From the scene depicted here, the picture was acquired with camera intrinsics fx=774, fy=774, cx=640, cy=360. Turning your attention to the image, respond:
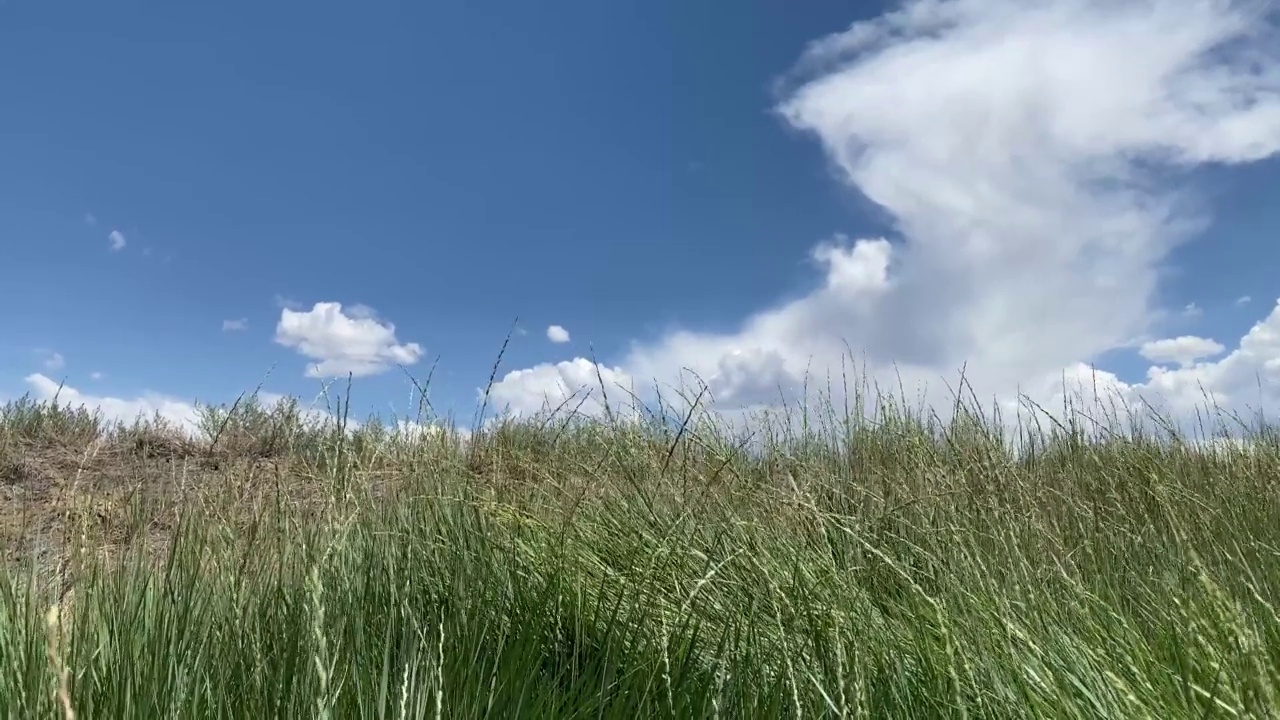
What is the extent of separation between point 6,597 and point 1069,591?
3.01m

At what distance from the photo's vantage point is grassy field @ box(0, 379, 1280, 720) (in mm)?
1626

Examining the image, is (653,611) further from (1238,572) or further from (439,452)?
(1238,572)

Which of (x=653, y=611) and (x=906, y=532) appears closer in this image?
(x=653, y=611)

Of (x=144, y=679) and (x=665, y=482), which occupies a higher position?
(x=665, y=482)

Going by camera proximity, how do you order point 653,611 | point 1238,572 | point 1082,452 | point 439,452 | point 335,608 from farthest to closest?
point 1082,452 → point 439,452 → point 1238,572 → point 653,611 → point 335,608

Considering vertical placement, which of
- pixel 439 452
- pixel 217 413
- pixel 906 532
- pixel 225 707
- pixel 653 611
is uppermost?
pixel 217 413

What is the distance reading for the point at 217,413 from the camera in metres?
7.41

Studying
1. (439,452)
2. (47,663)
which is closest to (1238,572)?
(439,452)

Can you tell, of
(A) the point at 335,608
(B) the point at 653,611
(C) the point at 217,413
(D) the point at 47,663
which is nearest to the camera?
(D) the point at 47,663

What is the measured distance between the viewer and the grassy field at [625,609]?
1.63 meters

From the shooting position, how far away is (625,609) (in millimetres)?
2549

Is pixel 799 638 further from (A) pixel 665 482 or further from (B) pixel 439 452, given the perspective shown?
(B) pixel 439 452

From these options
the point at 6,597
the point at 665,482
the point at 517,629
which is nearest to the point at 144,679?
the point at 6,597

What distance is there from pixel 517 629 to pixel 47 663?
1154mm
